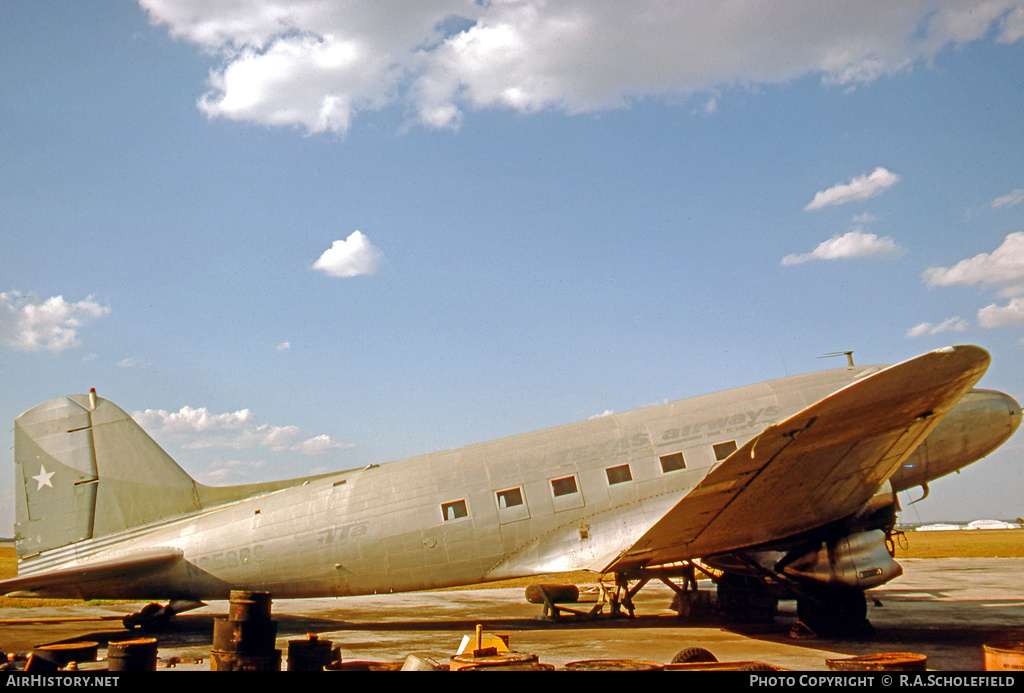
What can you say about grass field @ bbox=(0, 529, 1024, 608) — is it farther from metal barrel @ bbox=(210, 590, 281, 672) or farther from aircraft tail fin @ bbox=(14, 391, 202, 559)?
metal barrel @ bbox=(210, 590, 281, 672)

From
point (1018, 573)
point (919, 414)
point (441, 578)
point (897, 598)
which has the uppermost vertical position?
point (919, 414)

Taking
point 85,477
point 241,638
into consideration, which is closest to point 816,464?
point 241,638

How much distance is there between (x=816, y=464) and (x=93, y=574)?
12982 millimetres

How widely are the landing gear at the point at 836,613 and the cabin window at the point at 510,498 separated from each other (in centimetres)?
534

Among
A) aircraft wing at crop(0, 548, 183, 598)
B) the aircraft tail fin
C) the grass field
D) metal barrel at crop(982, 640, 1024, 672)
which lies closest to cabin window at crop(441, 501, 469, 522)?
aircraft wing at crop(0, 548, 183, 598)

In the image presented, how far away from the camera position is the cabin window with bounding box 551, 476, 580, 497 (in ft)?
39.9

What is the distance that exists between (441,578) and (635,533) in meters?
3.73

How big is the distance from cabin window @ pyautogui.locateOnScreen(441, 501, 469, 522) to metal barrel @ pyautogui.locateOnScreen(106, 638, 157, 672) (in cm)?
572

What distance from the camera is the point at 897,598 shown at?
17938 mm

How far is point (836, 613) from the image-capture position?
1087cm

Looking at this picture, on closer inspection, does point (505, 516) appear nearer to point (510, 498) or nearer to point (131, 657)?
point (510, 498)
